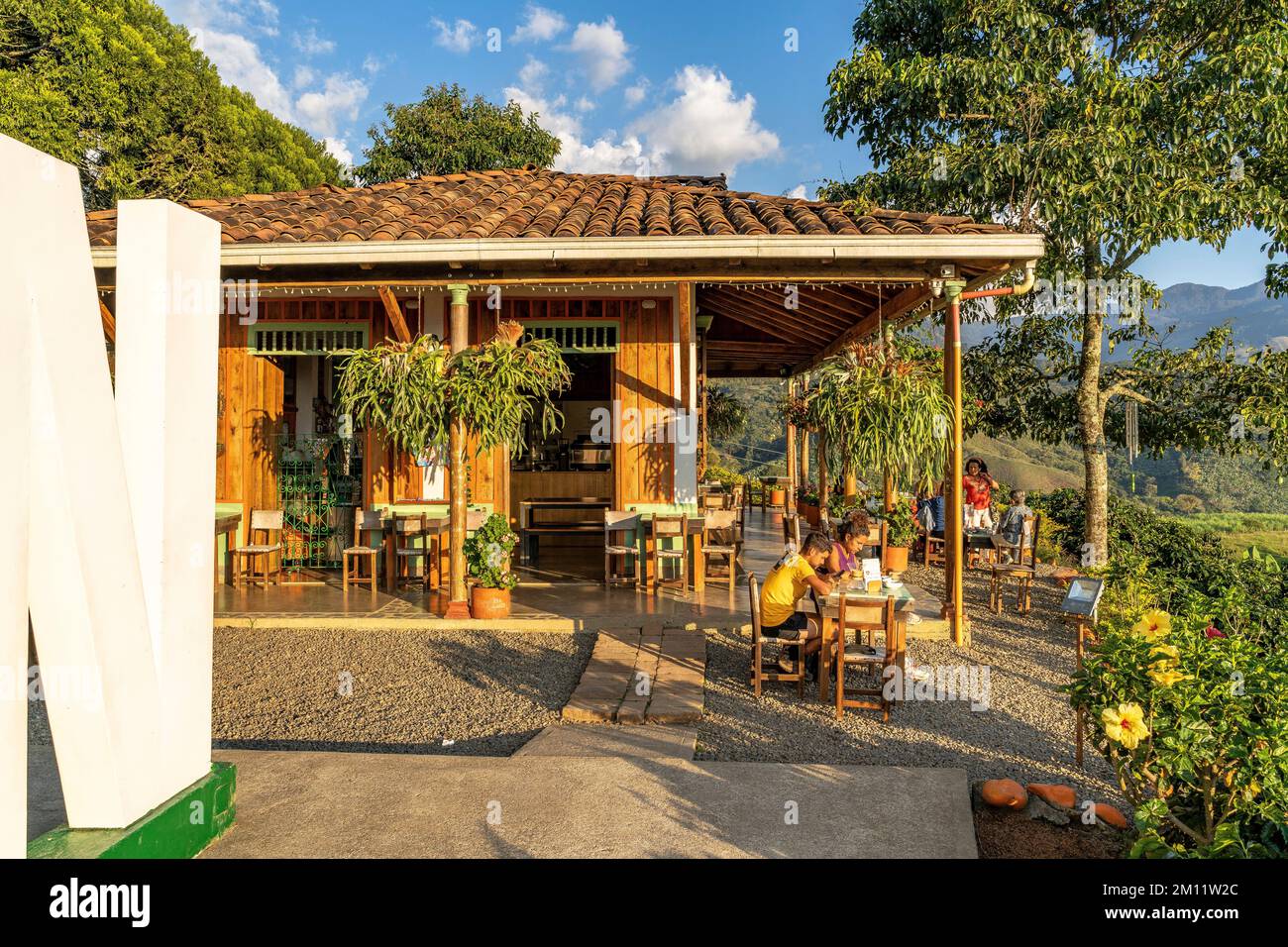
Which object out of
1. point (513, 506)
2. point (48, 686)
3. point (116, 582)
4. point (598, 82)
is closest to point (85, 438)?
point (116, 582)

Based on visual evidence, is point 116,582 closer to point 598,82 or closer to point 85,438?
point 85,438

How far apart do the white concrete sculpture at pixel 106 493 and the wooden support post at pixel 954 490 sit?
17.8 feet

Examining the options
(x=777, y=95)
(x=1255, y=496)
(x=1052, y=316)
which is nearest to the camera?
(x=1052, y=316)

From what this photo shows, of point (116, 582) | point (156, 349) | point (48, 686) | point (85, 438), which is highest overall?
point (156, 349)

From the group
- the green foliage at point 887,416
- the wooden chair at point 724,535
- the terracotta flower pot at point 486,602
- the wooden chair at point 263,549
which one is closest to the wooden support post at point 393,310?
the terracotta flower pot at point 486,602

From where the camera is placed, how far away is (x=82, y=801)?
241cm

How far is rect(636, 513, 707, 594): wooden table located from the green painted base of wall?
5.45 m

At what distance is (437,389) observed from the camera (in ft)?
21.9

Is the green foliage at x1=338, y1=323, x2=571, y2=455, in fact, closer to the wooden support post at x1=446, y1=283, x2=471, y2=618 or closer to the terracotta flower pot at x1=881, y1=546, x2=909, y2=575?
the wooden support post at x1=446, y1=283, x2=471, y2=618

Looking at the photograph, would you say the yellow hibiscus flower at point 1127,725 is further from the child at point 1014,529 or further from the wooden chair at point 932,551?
the wooden chair at point 932,551

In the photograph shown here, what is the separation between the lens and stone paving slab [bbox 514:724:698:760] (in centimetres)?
409

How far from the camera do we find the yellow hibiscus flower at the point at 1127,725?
277 centimetres
